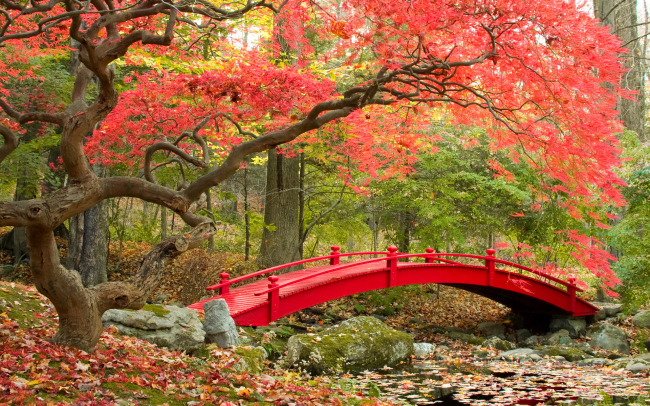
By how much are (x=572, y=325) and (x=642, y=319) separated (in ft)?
5.01

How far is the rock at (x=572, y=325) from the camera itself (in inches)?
498

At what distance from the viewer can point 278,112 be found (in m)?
7.79

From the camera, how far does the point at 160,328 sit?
261 inches

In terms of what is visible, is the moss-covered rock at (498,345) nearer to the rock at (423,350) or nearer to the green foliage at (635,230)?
the rock at (423,350)

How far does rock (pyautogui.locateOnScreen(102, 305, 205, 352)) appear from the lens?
255 inches

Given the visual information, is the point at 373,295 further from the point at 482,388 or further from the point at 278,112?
the point at 278,112

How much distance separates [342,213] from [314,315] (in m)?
2.83

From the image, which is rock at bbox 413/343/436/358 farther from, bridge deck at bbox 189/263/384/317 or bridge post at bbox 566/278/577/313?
bridge post at bbox 566/278/577/313

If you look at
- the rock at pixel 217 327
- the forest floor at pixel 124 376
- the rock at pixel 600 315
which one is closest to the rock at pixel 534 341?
the rock at pixel 600 315

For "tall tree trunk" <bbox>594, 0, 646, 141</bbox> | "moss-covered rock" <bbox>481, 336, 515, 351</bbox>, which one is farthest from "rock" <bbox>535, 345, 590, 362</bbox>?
"tall tree trunk" <bbox>594, 0, 646, 141</bbox>

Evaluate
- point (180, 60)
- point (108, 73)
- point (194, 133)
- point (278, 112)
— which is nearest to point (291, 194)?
point (180, 60)

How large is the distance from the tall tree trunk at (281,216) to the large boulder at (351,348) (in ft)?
10.8

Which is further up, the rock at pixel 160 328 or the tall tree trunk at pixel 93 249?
the tall tree trunk at pixel 93 249

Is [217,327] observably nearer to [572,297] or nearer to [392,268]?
[392,268]
